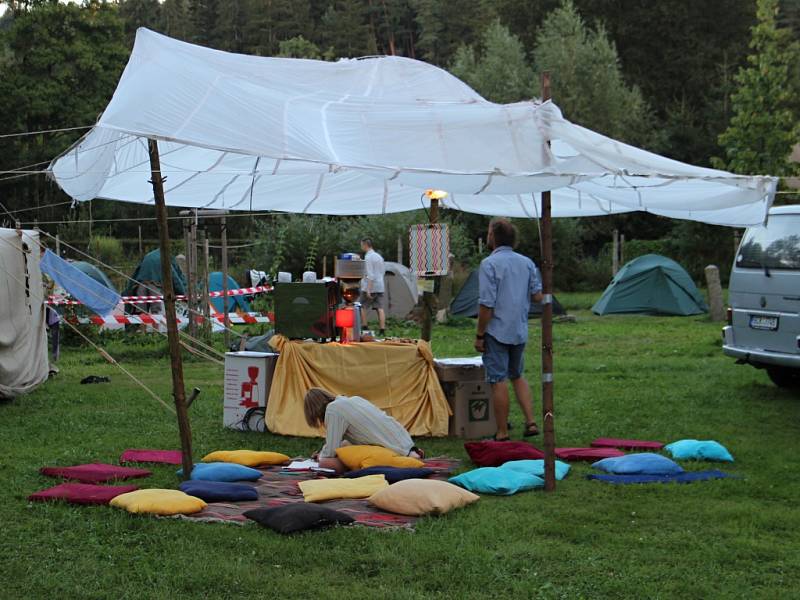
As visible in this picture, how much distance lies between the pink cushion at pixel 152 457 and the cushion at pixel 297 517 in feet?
6.11

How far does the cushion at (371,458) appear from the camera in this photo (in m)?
7.01

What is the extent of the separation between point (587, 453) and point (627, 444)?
614 millimetres

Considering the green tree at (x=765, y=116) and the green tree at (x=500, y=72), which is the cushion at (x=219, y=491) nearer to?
the green tree at (x=765, y=116)

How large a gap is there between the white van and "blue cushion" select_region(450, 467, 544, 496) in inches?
157

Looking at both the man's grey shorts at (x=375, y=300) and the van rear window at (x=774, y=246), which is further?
the man's grey shorts at (x=375, y=300)

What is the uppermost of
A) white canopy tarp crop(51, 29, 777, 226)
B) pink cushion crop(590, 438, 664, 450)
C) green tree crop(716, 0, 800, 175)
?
green tree crop(716, 0, 800, 175)

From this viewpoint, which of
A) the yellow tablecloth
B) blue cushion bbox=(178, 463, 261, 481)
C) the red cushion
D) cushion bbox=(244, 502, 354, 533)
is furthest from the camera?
the yellow tablecloth

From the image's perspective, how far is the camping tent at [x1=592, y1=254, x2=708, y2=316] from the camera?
65.9 ft

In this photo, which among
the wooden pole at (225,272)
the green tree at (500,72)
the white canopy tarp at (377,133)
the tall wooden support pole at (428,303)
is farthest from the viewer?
the green tree at (500,72)

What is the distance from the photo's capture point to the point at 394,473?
6.68m

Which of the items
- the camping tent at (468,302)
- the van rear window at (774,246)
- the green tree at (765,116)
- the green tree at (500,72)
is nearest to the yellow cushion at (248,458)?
the van rear window at (774,246)

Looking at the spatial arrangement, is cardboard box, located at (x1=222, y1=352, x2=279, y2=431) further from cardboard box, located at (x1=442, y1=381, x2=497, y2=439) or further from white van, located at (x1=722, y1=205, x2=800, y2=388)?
white van, located at (x1=722, y1=205, x2=800, y2=388)

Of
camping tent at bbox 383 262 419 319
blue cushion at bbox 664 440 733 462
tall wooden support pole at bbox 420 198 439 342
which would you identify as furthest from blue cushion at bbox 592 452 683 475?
camping tent at bbox 383 262 419 319

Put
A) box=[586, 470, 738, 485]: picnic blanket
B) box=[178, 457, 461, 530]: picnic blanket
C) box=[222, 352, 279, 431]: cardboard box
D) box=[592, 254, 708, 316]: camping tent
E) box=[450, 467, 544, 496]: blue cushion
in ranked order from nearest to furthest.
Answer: box=[178, 457, 461, 530]: picnic blanket < box=[450, 467, 544, 496]: blue cushion < box=[586, 470, 738, 485]: picnic blanket < box=[222, 352, 279, 431]: cardboard box < box=[592, 254, 708, 316]: camping tent
